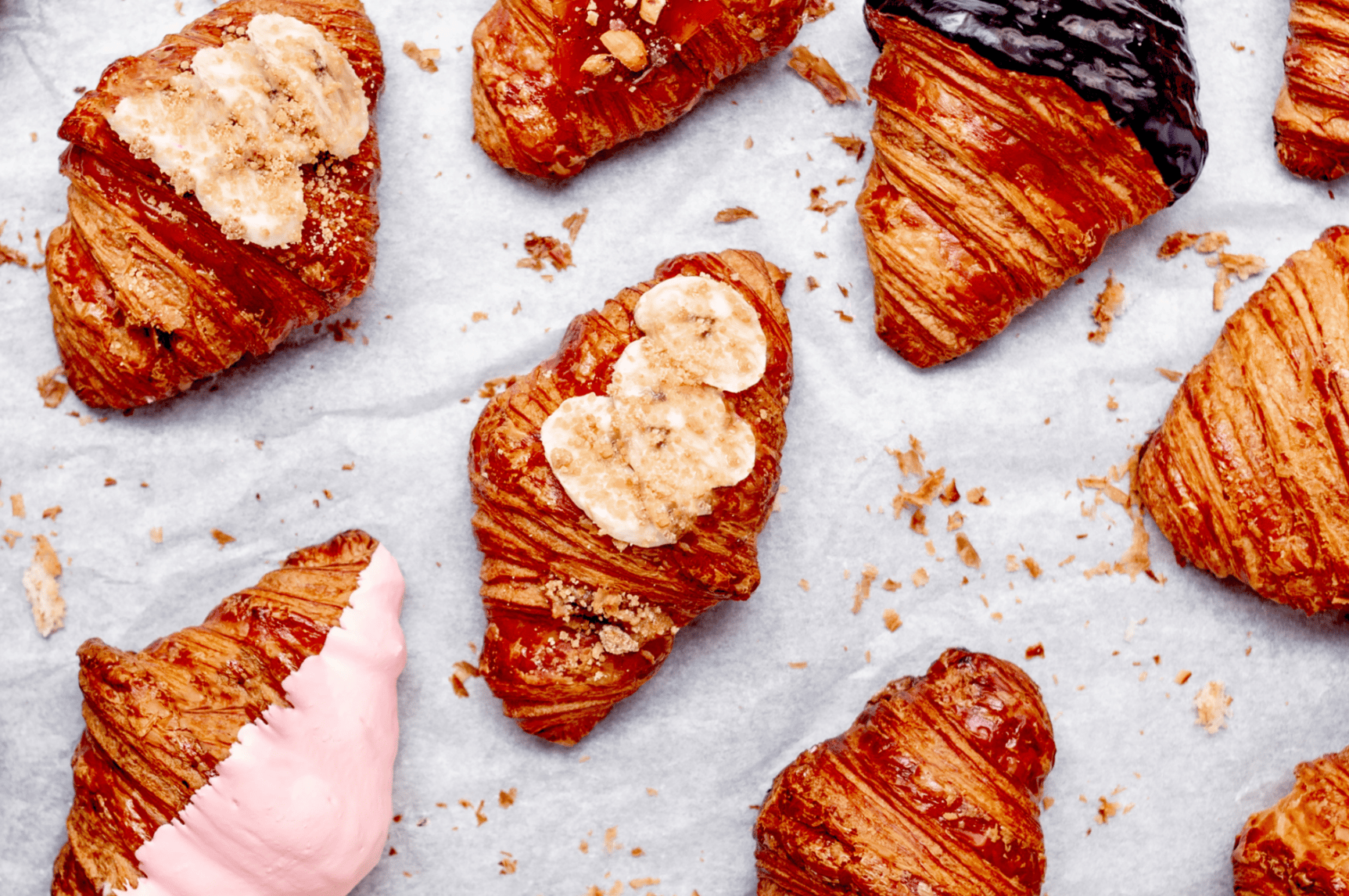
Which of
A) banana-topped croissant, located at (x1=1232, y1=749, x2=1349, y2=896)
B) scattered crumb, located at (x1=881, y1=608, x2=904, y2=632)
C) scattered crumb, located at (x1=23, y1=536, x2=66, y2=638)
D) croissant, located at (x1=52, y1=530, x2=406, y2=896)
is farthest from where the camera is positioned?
scattered crumb, located at (x1=881, y1=608, x2=904, y2=632)

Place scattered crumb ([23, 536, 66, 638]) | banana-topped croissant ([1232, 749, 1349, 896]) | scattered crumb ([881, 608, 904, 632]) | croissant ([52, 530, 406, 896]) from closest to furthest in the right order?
croissant ([52, 530, 406, 896]) → banana-topped croissant ([1232, 749, 1349, 896]) → scattered crumb ([23, 536, 66, 638]) → scattered crumb ([881, 608, 904, 632])

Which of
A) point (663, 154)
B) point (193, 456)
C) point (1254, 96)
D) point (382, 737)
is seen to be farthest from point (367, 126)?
point (1254, 96)

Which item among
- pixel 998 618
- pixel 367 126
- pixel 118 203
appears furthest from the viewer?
pixel 998 618

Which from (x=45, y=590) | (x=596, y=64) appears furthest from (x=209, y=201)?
(x=45, y=590)

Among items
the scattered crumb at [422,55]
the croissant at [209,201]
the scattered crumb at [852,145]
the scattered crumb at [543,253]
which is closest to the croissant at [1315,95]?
the scattered crumb at [852,145]

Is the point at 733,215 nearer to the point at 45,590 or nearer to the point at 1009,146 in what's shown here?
the point at 1009,146

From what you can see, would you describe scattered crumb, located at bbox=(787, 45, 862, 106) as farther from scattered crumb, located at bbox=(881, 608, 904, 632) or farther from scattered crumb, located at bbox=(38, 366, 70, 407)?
scattered crumb, located at bbox=(38, 366, 70, 407)

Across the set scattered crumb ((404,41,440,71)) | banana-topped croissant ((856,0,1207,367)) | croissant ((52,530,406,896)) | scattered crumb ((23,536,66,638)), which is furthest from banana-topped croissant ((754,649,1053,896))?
scattered crumb ((404,41,440,71))

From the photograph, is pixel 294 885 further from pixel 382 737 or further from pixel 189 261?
pixel 189 261
